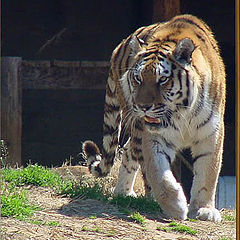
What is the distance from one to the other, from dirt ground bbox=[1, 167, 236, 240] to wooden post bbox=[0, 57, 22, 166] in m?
2.71

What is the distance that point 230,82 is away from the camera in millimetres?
10359

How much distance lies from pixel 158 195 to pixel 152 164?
278 mm

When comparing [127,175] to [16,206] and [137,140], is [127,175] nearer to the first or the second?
[137,140]

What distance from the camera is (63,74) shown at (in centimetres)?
873

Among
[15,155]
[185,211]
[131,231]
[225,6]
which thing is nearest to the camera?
[131,231]

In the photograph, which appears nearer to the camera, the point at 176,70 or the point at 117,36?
the point at 176,70

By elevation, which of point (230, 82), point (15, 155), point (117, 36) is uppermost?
point (117, 36)

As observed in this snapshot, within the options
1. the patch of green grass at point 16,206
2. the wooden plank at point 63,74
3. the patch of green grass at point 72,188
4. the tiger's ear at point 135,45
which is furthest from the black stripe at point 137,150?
the wooden plank at point 63,74

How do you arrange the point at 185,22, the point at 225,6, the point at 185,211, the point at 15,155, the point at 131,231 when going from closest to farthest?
1. the point at 131,231
2. the point at 185,211
3. the point at 185,22
4. the point at 15,155
5. the point at 225,6

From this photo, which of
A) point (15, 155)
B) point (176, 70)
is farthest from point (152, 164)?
point (15, 155)

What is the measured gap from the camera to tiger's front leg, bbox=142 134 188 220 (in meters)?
5.34

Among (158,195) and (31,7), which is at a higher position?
(31,7)

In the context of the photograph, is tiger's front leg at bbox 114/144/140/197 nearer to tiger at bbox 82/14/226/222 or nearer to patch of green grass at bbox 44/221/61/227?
tiger at bbox 82/14/226/222

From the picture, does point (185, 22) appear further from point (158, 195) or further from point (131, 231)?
point (131, 231)
